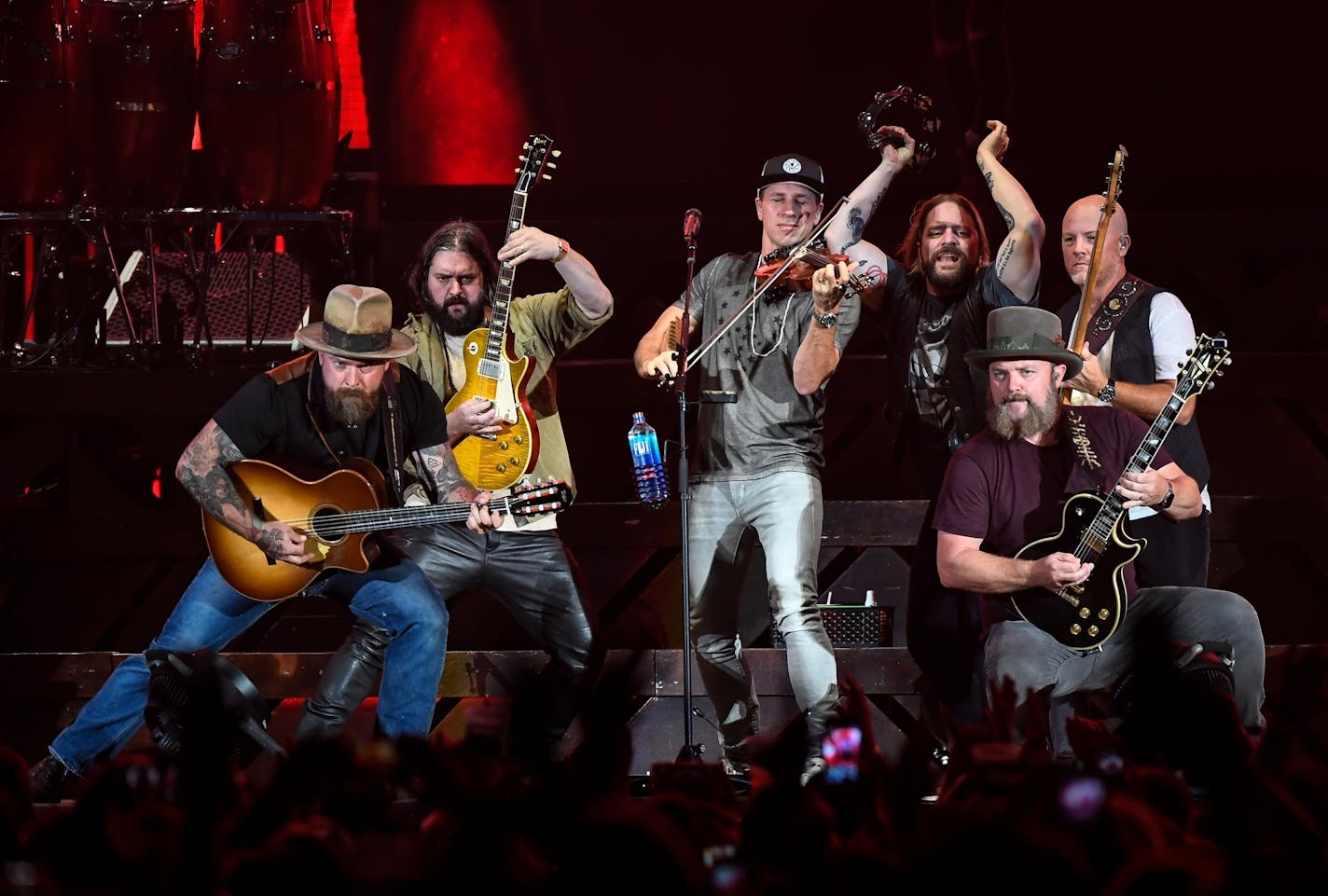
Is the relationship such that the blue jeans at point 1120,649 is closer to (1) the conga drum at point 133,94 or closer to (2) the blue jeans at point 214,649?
(2) the blue jeans at point 214,649

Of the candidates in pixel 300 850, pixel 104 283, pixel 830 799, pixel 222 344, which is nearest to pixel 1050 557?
pixel 830 799

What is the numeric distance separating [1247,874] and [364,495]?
13.3ft

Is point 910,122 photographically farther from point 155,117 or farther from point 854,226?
point 155,117

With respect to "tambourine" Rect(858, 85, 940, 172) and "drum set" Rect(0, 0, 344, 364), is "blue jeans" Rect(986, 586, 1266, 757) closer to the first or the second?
"tambourine" Rect(858, 85, 940, 172)

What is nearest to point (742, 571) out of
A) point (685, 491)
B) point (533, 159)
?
point (685, 491)

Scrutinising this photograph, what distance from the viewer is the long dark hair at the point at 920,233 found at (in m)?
5.73

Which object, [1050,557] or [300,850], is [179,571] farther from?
[300,850]

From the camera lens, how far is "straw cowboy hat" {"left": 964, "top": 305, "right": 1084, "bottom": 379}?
497 centimetres

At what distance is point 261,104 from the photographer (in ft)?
21.4

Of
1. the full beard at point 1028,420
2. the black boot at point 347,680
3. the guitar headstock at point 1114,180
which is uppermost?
the guitar headstock at point 1114,180

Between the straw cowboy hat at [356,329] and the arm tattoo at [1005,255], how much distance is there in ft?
6.83

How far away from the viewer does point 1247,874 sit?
1366mm

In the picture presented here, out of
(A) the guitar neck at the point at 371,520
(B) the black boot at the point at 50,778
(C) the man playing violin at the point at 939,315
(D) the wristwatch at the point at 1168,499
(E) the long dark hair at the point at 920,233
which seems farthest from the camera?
(E) the long dark hair at the point at 920,233

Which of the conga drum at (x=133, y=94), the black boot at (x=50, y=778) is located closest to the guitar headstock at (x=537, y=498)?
the black boot at (x=50, y=778)
